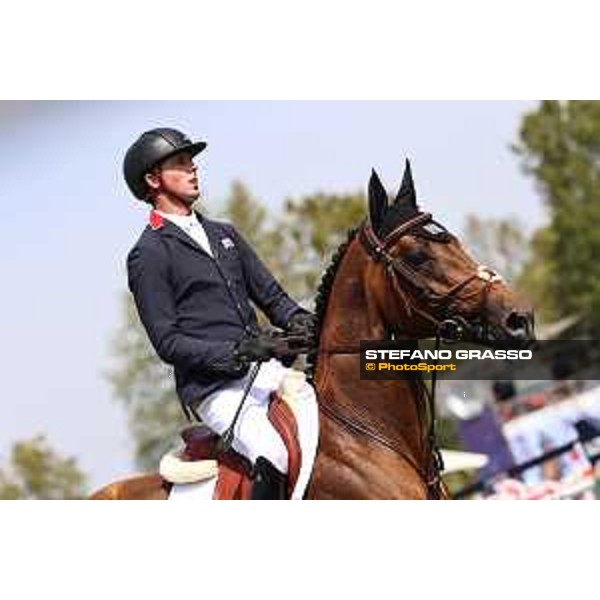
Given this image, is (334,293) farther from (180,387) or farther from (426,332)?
(180,387)

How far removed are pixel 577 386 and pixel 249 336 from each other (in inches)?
194

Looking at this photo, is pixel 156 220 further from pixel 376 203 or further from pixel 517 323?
pixel 517 323

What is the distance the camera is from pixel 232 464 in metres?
4.93

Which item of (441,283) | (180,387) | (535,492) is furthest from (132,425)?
(441,283)

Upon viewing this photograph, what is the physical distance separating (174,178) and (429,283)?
1197 millimetres

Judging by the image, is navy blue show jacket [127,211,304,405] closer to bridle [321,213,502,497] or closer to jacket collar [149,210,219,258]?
jacket collar [149,210,219,258]

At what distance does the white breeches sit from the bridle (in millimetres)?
236

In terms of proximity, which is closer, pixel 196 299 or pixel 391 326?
pixel 391 326

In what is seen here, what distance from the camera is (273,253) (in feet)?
28.1

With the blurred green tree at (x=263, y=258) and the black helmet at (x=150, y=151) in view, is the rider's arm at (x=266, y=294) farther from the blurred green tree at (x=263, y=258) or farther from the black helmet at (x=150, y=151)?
the blurred green tree at (x=263, y=258)

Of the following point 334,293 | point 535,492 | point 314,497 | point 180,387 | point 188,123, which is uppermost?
point 188,123

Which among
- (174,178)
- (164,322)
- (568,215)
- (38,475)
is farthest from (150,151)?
(568,215)

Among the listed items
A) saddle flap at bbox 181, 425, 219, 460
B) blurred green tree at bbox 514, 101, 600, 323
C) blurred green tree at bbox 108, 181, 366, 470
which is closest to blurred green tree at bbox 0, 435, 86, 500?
blurred green tree at bbox 108, 181, 366, 470

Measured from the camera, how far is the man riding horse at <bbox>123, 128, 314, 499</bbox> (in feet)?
15.9
